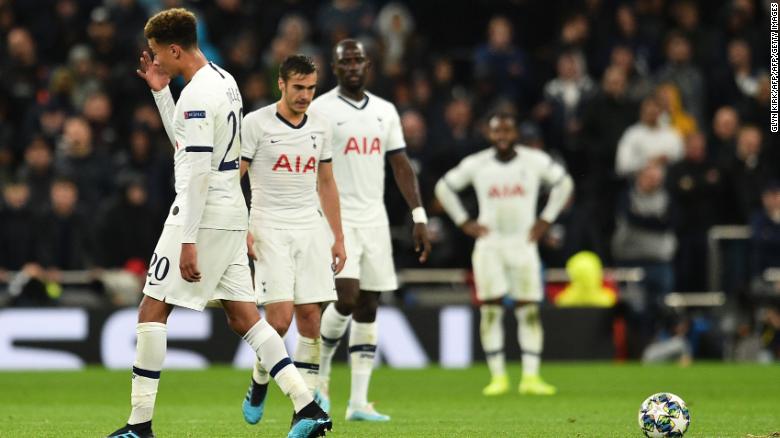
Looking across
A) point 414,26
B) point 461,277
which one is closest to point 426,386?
point 461,277

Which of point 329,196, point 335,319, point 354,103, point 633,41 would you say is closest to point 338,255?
Answer: point 329,196

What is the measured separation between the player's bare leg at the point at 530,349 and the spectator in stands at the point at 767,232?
16.9 ft

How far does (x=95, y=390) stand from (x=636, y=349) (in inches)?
301

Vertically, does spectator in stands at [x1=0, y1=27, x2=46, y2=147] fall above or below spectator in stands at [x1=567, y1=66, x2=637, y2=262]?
above

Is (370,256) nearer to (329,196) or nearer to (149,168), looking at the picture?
(329,196)

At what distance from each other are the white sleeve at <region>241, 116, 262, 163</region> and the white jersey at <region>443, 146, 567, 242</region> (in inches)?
212

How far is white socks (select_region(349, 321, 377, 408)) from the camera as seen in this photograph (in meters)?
11.0

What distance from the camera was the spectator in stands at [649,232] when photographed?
1902 centimetres

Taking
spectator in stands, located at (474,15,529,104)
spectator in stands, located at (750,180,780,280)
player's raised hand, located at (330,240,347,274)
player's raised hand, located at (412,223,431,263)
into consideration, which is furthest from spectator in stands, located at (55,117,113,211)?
player's raised hand, located at (330,240,347,274)

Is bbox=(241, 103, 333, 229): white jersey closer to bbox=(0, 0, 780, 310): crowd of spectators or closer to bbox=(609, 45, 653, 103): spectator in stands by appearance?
bbox=(0, 0, 780, 310): crowd of spectators

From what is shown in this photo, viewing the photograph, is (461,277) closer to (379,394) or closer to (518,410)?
(379,394)

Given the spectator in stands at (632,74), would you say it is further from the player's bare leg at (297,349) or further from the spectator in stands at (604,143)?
the player's bare leg at (297,349)

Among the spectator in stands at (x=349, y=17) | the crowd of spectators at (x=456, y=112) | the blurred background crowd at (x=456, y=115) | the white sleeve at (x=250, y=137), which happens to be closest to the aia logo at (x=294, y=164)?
the white sleeve at (x=250, y=137)

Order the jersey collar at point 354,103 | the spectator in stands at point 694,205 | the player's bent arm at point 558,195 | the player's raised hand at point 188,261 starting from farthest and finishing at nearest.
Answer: the spectator in stands at point 694,205 < the player's bent arm at point 558,195 < the jersey collar at point 354,103 < the player's raised hand at point 188,261
